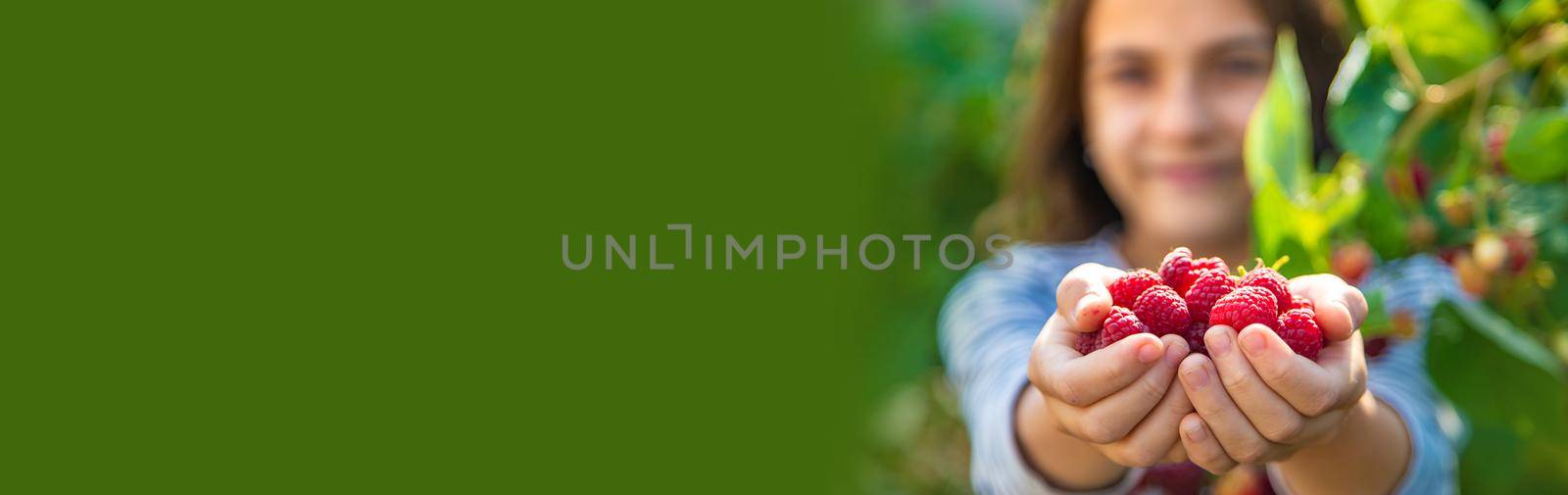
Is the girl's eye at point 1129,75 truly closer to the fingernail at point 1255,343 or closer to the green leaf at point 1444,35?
the green leaf at point 1444,35

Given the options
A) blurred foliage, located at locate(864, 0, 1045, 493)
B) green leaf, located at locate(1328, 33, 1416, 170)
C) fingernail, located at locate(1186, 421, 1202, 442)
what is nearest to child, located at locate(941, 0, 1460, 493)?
fingernail, located at locate(1186, 421, 1202, 442)

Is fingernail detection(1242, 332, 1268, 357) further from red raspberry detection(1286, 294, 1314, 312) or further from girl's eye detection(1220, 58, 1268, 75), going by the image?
girl's eye detection(1220, 58, 1268, 75)

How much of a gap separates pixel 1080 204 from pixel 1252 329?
763 millimetres

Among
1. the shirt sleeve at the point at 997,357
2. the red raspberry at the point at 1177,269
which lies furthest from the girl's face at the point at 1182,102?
the red raspberry at the point at 1177,269

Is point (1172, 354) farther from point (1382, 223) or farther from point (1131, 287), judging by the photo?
point (1382, 223)

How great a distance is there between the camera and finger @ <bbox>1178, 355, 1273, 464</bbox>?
0.51 meters

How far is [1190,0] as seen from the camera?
3.16ft

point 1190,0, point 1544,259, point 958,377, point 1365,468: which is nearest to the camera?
point 1365,468

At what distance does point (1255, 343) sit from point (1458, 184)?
42 centimetres

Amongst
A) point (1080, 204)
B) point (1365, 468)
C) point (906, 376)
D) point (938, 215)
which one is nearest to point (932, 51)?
point (938, 215)

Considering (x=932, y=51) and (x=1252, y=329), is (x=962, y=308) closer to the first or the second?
(x=1252, y=329)

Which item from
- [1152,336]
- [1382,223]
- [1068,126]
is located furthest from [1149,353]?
[1068,126]

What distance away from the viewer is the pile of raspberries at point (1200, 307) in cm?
52

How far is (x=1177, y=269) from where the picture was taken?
598 millimetres
